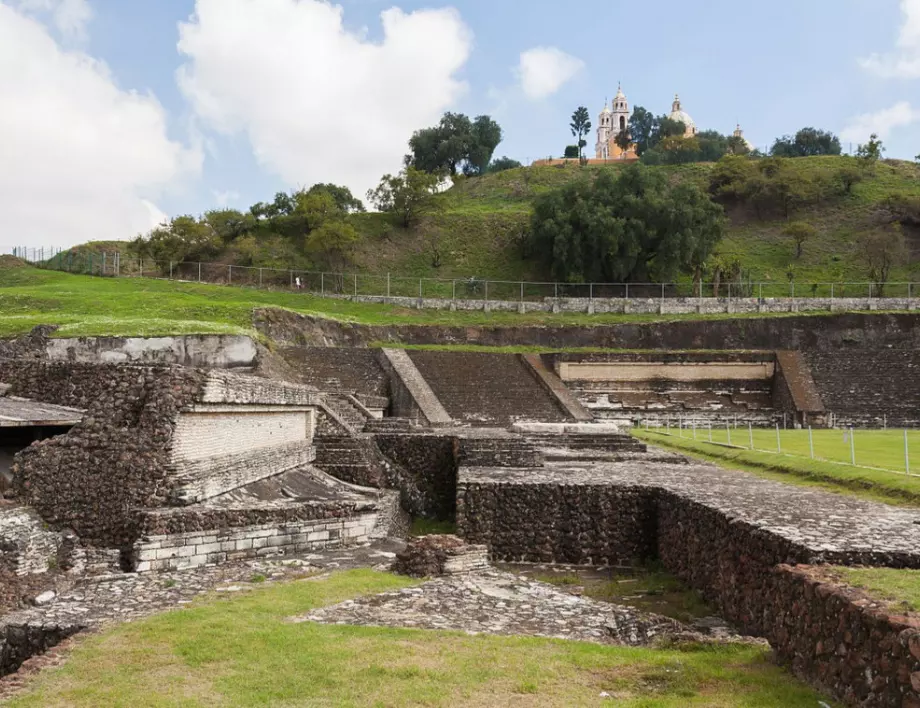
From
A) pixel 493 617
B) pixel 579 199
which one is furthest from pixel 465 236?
pixel 493 617

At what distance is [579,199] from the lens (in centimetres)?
4794

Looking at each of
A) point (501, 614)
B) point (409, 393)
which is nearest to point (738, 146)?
point (409, 393)

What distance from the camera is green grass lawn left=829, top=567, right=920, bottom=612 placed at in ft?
16.8

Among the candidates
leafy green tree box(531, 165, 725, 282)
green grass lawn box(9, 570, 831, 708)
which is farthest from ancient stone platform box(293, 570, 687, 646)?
leafy green tree box(531, 165, 725, 282)

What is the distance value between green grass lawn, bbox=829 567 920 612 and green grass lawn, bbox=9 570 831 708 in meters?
0.79

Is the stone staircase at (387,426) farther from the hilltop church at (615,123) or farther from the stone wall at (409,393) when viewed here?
the hilltop church at (615,123)

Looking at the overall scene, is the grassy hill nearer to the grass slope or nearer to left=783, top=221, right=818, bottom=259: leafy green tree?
the grass slope

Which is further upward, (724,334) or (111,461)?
(724,334)

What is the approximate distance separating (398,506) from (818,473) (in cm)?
755

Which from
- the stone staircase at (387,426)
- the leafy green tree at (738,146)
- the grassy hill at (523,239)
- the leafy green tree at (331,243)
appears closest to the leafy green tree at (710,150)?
the leafy green tree at (738,146)

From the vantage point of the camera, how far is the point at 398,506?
15406mm

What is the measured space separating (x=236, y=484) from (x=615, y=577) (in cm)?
554

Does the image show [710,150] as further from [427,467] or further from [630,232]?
[427,467]

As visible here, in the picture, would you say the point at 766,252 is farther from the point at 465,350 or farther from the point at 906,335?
the point at 465,350
